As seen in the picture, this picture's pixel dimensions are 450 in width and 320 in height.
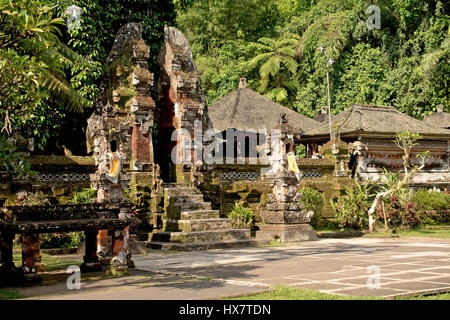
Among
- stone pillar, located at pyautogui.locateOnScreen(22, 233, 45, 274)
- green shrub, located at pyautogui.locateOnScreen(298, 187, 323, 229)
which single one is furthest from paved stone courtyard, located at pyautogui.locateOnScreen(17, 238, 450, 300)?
green shrub, located at pyautogui.locateOnScreen(298, 187, 323, 229)

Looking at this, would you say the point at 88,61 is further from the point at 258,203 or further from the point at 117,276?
the point at 117,276

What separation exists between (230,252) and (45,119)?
24.3 ft

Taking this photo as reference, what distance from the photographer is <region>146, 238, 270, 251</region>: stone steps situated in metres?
14.8

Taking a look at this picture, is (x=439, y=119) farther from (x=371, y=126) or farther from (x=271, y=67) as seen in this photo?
(x=271, y=67)

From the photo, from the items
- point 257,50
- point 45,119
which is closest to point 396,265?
point 45,119

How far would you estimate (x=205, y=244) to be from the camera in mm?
15008

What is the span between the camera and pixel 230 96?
30.2m

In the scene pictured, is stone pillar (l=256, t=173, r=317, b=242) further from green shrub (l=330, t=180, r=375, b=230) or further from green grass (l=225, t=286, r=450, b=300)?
green grass (l=225, t=286, r=450, b=300)

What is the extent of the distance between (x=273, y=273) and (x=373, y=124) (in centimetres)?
1724

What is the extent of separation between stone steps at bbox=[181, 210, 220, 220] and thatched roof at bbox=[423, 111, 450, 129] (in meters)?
19.3

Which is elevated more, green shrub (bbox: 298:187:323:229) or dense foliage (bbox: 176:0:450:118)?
dense foliage (bbox: 176:0:450:118)

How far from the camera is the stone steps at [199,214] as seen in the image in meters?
16.1

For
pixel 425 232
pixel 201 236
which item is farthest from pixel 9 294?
pixel 425 232

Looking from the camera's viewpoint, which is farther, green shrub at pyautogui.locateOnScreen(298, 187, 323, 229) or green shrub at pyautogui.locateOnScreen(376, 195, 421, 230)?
green shrub at pyautogui.locateOnScreen(376, 195, 421, 230)
